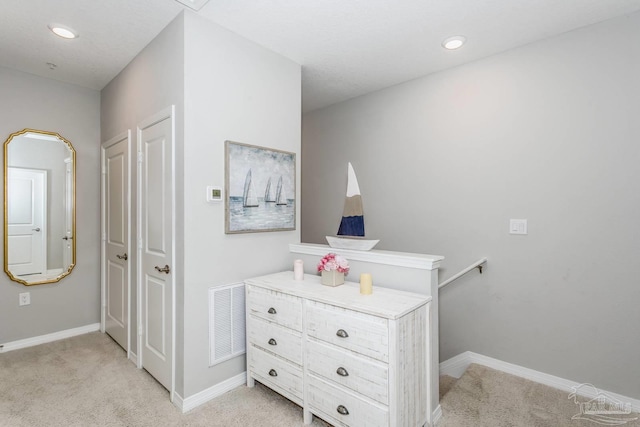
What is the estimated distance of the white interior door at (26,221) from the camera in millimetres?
3074

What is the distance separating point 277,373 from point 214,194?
4.32 ft

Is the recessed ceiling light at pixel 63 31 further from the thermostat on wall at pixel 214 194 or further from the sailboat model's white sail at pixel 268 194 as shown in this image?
the sailboat model's white sail at pixel 268 194

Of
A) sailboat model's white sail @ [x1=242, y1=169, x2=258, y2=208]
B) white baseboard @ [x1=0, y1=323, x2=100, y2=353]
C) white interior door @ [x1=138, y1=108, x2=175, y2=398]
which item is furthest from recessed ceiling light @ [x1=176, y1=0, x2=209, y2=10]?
white baseboard @ [x1=0, y1=323, x2=100, y2=353]

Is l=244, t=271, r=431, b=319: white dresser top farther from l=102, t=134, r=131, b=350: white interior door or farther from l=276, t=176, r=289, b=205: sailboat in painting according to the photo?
l=102, t=134, r=131, b=350: white interior door

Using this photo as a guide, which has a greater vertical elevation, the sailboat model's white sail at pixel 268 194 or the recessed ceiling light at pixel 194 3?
the recessed ceiling light at pixel 194 3

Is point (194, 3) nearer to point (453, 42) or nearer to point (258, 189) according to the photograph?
point (258, 189)

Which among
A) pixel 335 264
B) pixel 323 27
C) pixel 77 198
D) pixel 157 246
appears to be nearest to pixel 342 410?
pixel 335 264

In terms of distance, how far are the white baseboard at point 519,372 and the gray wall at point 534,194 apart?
5cm

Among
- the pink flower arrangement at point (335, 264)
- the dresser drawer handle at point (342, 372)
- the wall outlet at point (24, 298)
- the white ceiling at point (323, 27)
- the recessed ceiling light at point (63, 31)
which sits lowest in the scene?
the dresser drawer handle at point (342, 372)

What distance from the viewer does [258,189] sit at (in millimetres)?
2547

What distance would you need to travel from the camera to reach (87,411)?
2111mm

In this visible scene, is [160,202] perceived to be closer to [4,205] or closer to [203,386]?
[203,386]

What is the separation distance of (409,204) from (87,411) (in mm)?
3112

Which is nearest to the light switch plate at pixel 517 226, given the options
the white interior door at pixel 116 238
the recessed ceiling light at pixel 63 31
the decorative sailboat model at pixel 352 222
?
the decorative sailboat model at pixel 352 222
